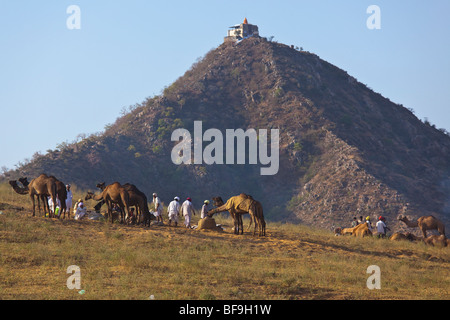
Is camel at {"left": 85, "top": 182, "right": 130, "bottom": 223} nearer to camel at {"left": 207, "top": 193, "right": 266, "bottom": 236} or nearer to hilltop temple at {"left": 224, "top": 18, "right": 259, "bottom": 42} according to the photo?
camel at {"left": 207, "top": 193, "right": 266, "bottom": 236}

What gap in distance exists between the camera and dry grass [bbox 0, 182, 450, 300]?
15.2 metres

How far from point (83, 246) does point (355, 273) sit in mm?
9027

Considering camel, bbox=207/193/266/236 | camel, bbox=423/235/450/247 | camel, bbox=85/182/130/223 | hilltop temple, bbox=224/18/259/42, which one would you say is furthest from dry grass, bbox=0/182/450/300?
hilltop temple, bbox=224/18/259/42

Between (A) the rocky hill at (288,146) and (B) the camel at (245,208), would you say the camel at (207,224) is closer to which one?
(B) the camel at (245,208)

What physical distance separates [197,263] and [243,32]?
73.7 meters

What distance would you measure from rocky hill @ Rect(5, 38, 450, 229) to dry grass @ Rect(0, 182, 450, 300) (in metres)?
29.7

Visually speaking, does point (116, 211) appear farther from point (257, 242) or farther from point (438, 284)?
point (438, 284)

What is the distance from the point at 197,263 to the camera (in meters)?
18.4

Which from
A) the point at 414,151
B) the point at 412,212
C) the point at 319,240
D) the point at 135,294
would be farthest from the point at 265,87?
the point at 135,294

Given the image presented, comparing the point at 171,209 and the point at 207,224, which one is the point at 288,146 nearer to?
the point at 207,224

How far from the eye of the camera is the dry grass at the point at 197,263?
15.2m

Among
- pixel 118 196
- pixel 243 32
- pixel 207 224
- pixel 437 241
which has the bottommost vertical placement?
pixel 437 241

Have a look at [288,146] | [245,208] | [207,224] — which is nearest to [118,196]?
[207,224]

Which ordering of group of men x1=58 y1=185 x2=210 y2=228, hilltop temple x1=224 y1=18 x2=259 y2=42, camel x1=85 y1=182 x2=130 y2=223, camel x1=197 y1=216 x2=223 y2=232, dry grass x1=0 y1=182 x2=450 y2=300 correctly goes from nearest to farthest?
1. dry grass x1=0 y1=182 x2=450 y2=300
2. camel x1=85 y1=182 x2=130 y2=223
3. group of men x1=58 y1=185 x2=210 y2=228
4. camel x1=197 y1=216 x2=223 y2=232
5. hilltop temple x1=224 y1=18 x2=259 y2=42
